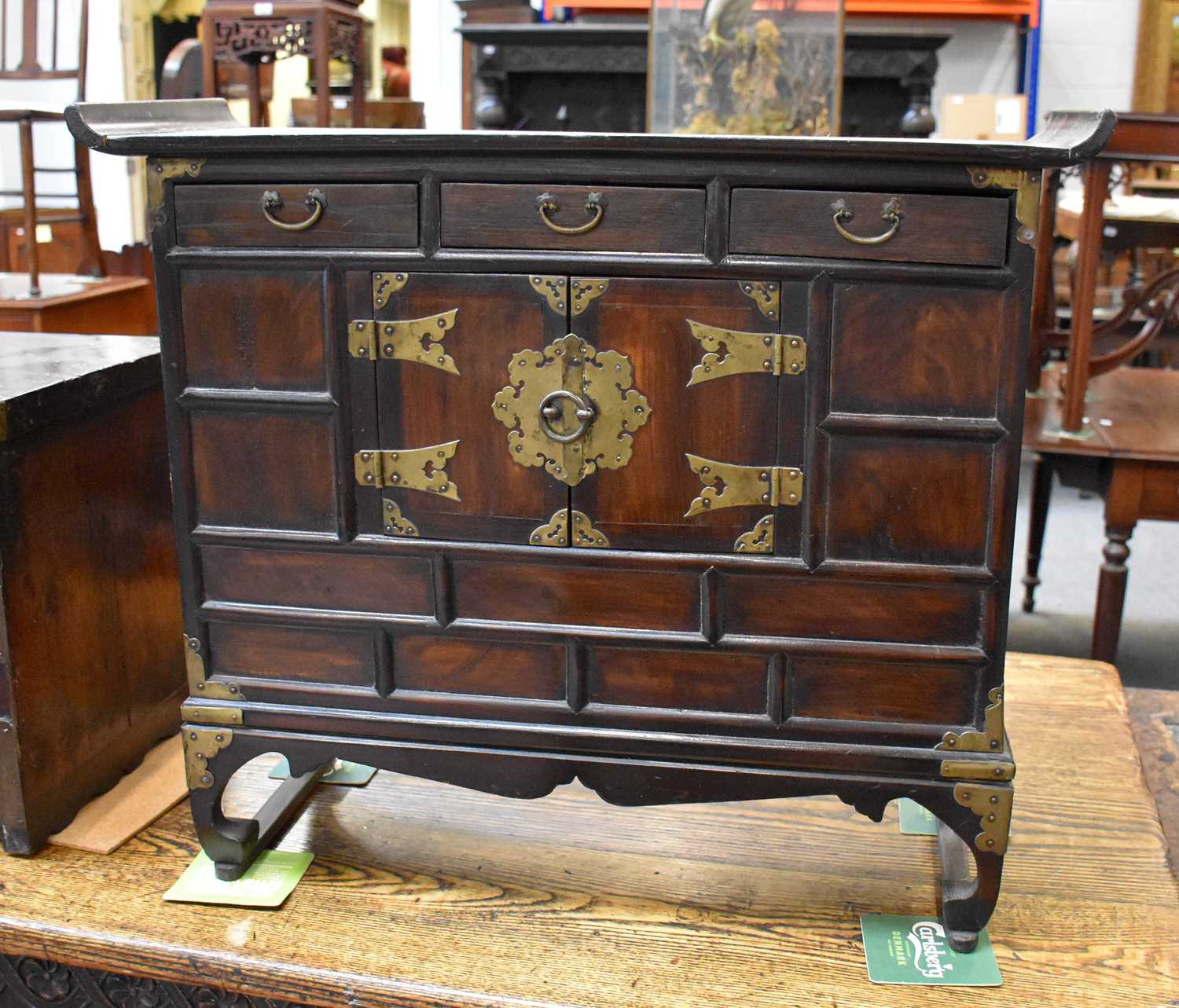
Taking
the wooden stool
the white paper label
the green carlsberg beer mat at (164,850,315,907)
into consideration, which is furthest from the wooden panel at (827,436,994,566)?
the white paper label

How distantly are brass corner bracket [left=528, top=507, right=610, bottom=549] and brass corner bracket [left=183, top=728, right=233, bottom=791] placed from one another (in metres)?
0.54

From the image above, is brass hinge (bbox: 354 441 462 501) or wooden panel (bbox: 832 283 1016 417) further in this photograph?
brass hinge (bbox: 354 441 462 501)

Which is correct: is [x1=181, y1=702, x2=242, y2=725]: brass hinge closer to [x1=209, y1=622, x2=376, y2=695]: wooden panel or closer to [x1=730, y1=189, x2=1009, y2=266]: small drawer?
[x1=209, y1=622, x2=376, y2=695]: wooden panel

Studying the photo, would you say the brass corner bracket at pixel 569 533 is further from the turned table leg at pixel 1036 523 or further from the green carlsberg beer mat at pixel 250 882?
the turned table leg at pixel 1036 523

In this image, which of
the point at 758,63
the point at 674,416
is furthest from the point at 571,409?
the point at 758,63

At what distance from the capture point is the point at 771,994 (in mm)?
1572

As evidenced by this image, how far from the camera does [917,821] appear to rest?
196 cm

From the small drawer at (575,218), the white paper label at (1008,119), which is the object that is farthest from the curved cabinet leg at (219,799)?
the white paper label at (1008,119)

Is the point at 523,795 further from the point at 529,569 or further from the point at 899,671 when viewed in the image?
the point at 899,671

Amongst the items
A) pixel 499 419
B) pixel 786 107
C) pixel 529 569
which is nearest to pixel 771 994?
pixel 529 569

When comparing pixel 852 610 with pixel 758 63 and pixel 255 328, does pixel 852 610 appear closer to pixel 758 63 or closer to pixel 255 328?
pixel 255 328

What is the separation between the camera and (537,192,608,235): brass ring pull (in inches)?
58.2

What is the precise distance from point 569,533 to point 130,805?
0.93 m

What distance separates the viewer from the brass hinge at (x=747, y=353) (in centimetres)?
149
